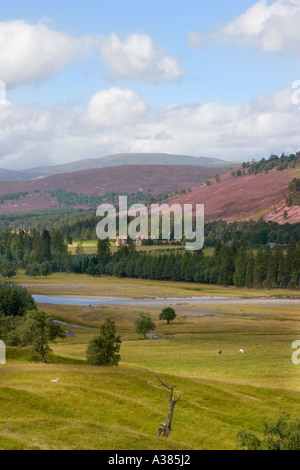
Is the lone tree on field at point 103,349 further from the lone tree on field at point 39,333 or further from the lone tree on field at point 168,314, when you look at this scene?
the lone tree on field at point 168,314

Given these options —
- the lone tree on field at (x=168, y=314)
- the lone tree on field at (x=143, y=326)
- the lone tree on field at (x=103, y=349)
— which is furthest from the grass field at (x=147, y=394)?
the lone tree on field at (x=168, y=314)

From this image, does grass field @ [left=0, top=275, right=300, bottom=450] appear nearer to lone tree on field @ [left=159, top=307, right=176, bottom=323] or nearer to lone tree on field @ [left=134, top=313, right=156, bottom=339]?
lone tree on field @ [left=134, top=313, right=156, bottom=339]

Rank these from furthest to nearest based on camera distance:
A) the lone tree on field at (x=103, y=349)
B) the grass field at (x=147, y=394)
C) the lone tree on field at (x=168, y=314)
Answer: the lone tree on field at (x=168, y=314)
the lone tree on field at (x=103, y=349)
the grass field at (x=147, y=394)

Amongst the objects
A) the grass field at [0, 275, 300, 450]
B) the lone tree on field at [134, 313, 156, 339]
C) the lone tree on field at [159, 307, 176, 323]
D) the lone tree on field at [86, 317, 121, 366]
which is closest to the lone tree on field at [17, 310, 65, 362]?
the grass field at [0, 275, 300, 450]

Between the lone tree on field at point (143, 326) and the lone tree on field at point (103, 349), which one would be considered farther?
the lone tree on field at point (143, 326)

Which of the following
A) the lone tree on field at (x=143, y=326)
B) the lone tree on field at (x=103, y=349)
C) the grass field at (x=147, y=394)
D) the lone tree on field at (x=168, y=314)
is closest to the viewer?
the grass field at (x=147, y=394)

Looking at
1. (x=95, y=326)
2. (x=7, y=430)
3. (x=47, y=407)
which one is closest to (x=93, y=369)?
(x=47, y=407)

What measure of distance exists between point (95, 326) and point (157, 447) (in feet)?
317

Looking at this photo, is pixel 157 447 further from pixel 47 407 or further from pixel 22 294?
pixel 22 294

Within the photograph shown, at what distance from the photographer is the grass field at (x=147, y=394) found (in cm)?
4456

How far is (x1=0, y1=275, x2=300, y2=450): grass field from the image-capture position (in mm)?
44562

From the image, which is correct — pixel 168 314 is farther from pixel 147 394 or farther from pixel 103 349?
pixel 147 394

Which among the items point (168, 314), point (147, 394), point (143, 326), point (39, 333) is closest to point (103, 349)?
point (39, 333)

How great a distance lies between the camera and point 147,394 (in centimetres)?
6203
